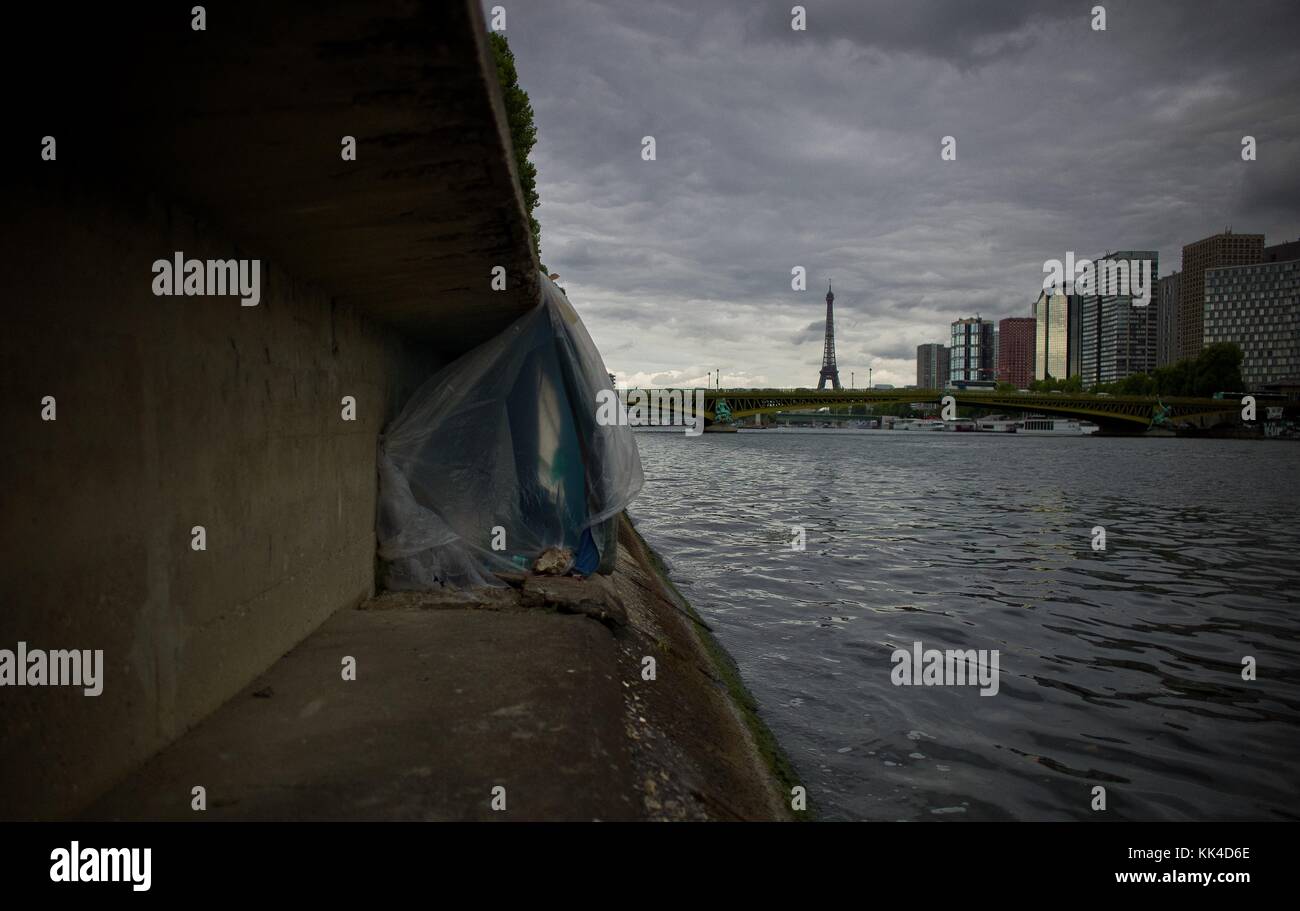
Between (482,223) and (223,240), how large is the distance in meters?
1.26

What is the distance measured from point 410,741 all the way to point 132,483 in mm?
1556

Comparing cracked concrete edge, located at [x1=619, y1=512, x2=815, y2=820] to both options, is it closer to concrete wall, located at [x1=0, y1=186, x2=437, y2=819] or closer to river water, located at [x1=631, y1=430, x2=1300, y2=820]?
river water, located at [x1=631, y1=430, x2=1300, y2=820]

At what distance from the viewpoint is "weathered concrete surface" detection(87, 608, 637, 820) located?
2697 mm

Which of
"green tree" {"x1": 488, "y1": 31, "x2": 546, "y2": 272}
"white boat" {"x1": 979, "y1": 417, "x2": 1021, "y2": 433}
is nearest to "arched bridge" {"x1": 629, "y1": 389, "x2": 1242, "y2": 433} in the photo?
"green tree" {"x1": 488, "y1": 31, "x2": 546, "y2": 272}

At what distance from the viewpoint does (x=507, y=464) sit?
21.7ft

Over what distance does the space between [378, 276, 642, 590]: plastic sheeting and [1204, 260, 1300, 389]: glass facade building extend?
536 ft

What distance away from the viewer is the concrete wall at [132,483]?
2324mm

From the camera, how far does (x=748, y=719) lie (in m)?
5.95
